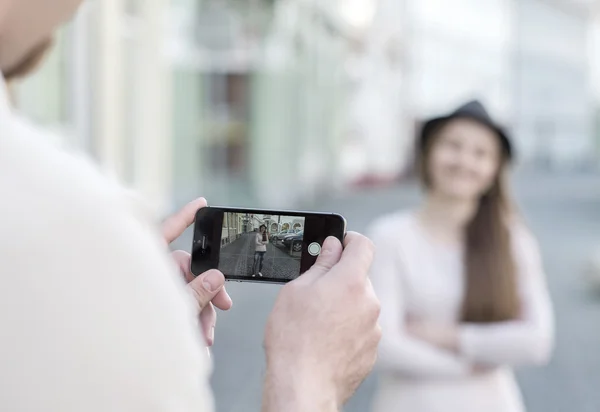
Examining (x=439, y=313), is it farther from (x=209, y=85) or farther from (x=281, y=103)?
(x=281, y=103)

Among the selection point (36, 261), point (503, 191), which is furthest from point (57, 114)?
point (36, 261)

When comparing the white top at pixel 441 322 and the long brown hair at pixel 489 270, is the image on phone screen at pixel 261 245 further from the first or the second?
the long brown hair at pixel 489 270

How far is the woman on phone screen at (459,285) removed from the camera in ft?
10.4

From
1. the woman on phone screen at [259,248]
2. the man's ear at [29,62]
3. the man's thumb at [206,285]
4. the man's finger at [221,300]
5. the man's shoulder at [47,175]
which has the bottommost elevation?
the man's finger at [221,300]

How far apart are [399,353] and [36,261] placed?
260 centimetres

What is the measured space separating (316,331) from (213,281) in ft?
0.62

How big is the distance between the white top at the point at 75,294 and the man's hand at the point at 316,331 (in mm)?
365

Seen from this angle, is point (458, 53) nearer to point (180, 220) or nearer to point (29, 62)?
point (180, 220)

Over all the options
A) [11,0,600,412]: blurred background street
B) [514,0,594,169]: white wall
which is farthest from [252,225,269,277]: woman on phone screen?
[514,0,594,169]: white wall

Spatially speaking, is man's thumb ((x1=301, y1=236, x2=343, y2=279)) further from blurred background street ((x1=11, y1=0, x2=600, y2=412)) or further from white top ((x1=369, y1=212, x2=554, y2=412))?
white top ((x1=369, y1=212, x2=554, y2=412))

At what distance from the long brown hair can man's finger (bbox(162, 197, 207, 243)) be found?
2.16 m

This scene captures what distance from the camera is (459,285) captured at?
3340mm

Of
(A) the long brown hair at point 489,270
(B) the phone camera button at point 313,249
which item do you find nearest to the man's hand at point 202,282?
(B) the phone camera button at point 313,249

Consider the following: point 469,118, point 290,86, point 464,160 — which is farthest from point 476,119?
point 290,86
